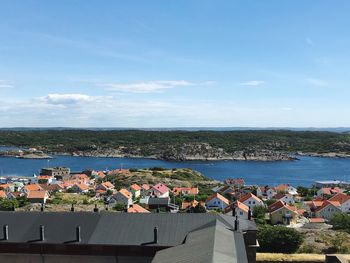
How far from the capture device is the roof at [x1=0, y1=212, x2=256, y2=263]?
40.7 feet

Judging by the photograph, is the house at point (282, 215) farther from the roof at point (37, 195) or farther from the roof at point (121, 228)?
the roof at point (121, 228)

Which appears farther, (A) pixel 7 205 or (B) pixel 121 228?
(A) pixel 7 205

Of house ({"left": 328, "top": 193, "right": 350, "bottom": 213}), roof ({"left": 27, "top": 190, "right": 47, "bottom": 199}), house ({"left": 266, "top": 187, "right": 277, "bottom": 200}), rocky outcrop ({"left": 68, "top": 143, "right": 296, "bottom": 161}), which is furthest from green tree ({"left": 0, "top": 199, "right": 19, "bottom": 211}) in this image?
rocky outcrop ({"left": 68, "top": 143, "right": 296, "bottom": 161})

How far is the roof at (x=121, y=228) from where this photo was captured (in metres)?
12.4

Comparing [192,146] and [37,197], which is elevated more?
[192,146]

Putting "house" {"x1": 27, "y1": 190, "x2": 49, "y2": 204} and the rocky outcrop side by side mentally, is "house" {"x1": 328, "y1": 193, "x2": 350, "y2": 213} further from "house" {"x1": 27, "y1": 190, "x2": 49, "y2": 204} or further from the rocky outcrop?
the rocky outcrop

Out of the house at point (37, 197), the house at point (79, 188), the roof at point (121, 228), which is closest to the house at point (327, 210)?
the house at point (37, 197)

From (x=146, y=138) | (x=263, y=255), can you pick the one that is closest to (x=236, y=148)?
(x=146, y=138)

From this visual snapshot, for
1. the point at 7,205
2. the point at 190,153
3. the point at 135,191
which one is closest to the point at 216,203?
the point at 135,191

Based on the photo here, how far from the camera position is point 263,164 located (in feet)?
424

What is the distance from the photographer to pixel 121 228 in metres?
13.2

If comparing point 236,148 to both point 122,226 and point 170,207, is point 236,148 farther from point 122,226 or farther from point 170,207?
point 122,226

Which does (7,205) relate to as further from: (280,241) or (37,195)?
(280,241)

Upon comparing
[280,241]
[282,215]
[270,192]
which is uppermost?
[280,241]
